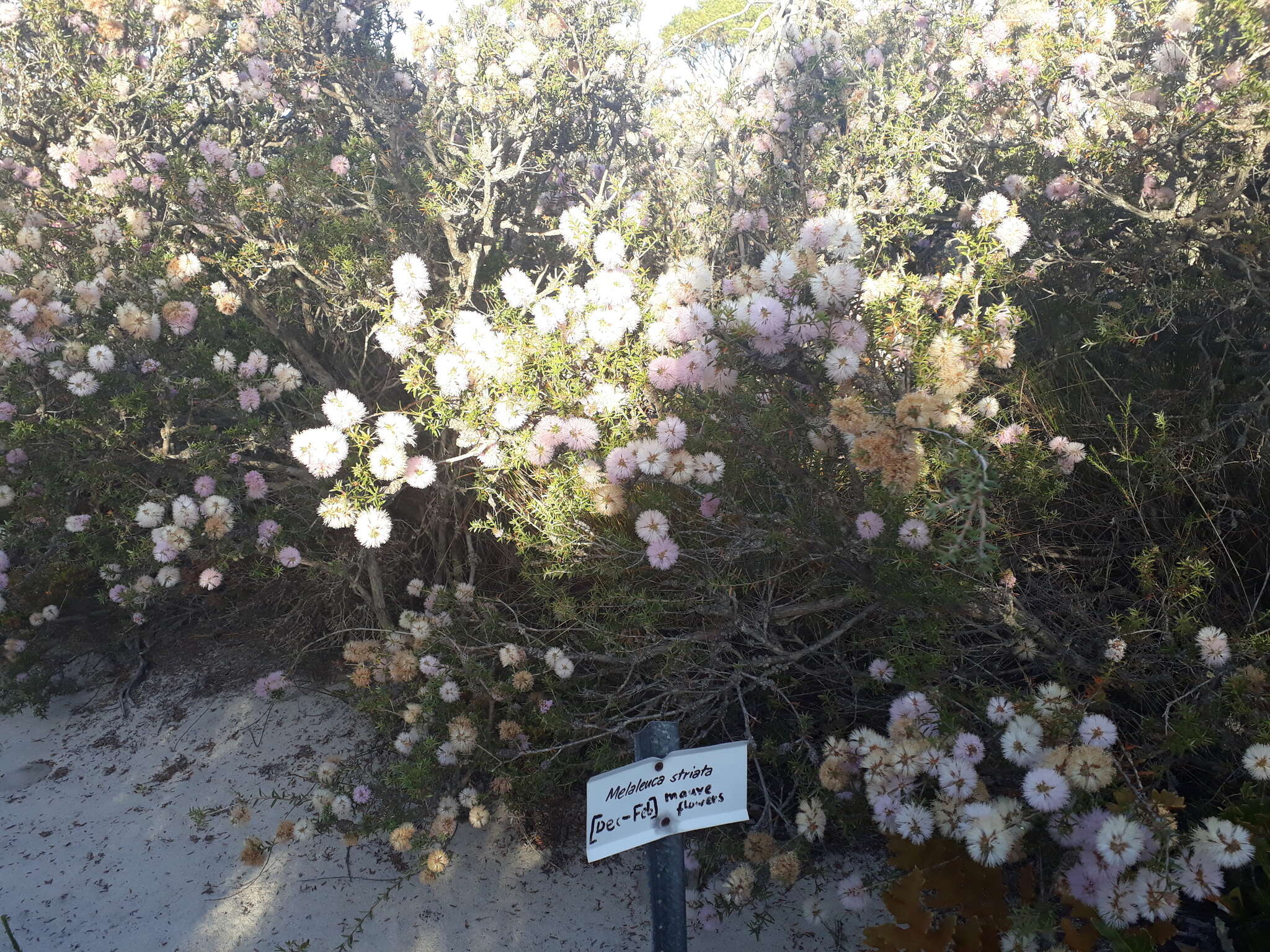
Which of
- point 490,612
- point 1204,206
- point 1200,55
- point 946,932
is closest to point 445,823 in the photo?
point 490,612

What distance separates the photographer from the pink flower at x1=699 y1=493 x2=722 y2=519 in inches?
88.6

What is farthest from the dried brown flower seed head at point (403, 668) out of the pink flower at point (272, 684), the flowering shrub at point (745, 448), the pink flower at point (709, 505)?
the pink flower at point (709, 505)

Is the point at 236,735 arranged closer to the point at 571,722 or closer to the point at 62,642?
the point at 62,642

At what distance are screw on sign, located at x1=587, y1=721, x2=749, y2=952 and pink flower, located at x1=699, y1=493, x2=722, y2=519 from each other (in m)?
0.81

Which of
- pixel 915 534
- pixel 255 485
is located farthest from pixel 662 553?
pixel 255 485

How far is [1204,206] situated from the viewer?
2.71m

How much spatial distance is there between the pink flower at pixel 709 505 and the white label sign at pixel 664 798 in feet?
2.68

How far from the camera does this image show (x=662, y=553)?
2227mm

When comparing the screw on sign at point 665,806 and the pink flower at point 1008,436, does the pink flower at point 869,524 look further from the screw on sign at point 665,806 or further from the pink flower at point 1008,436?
the screw on sign at point 665,806

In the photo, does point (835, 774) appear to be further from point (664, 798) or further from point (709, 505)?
point (709, 505)

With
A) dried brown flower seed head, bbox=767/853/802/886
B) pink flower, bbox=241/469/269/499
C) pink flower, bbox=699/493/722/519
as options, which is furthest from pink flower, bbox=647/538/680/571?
pink flower, bbox=241/469/269/499

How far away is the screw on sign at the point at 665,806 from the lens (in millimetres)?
1478

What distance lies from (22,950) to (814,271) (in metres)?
2.93

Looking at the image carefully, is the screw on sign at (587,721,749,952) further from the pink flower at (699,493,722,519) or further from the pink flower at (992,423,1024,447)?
the pink flower at (992,423,1024,447)
